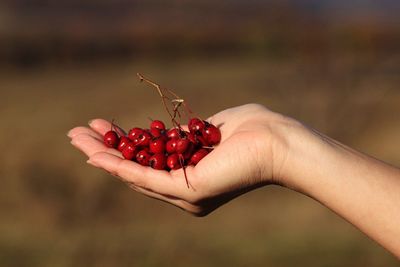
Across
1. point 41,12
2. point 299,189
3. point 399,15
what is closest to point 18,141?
point 299,189

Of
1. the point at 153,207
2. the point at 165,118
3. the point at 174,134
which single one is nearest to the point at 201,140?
the point at 174,134

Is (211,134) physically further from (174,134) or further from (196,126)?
(174,134)

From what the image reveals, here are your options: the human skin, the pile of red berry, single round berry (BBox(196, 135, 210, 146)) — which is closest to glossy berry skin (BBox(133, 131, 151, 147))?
the pile of red berry

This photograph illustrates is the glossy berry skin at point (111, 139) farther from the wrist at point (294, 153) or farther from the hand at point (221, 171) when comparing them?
the wrist at point (294, 153)

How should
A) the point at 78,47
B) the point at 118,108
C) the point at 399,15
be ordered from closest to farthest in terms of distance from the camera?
the point at 118,108 → the point at 78,47 → the point at 399,15

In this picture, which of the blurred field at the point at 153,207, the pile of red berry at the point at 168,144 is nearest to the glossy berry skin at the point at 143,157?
the pile of red berry at the point at 168,144

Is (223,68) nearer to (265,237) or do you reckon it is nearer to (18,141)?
(18,141)
